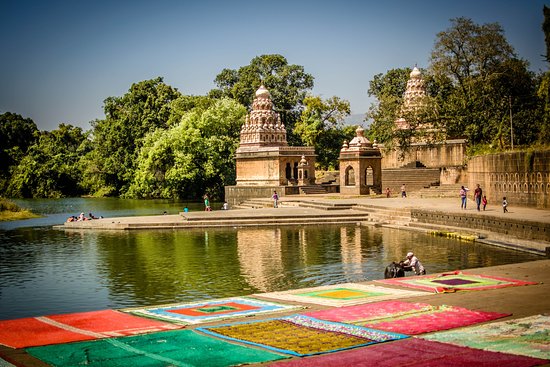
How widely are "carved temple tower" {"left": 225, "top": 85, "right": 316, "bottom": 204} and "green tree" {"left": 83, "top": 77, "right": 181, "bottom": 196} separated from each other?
1398 centimetres

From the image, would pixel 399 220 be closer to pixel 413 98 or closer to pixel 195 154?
pixel 413 98

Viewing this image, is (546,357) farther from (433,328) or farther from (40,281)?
(40,281)

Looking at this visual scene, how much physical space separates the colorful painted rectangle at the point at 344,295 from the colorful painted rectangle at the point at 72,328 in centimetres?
315

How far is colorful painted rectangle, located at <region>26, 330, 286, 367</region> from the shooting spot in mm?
9562

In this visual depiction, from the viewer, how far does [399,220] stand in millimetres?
31969

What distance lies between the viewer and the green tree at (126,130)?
69.8 m

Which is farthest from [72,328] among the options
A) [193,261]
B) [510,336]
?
[193,261]

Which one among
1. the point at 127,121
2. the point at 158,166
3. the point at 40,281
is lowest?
the point at 40,281

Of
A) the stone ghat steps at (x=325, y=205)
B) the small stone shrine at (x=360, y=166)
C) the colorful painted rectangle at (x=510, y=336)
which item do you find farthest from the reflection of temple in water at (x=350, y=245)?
the small stone shrine at (x=360, y=166)

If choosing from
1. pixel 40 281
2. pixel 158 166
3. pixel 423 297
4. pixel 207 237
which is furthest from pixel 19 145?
pixel 423 297

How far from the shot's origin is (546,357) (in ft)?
29.9

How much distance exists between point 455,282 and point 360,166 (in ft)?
106

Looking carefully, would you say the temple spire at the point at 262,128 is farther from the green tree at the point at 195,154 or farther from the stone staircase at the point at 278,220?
the stone staircase at the point at 278,220

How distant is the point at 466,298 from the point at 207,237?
57.9 feet
